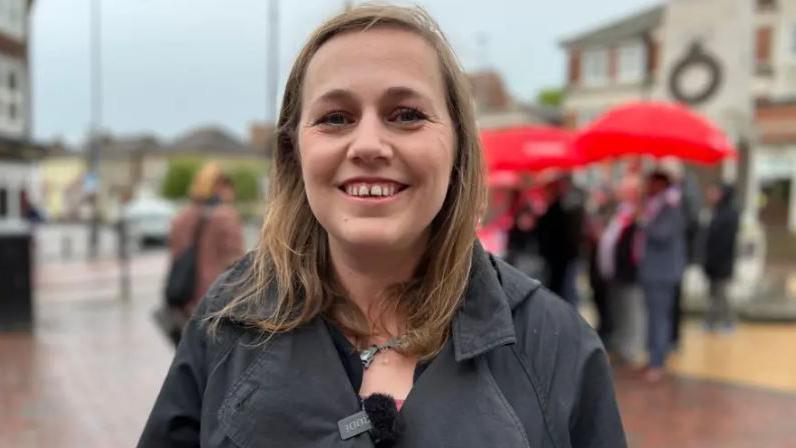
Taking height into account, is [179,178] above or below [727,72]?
below

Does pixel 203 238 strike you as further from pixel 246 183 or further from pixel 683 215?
pixel 246 183

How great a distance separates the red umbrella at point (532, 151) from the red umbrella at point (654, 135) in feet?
1.99

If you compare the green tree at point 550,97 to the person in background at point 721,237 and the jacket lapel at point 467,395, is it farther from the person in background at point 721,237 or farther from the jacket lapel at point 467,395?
the jacket lapel at point 467,395

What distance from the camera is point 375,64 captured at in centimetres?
128

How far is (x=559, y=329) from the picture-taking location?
1.35 metres

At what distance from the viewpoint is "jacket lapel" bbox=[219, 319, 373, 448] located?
1.24 metres

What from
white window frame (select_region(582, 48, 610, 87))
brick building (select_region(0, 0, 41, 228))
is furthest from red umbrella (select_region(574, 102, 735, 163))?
white window frame (select_region(582, 48, 610, 87))

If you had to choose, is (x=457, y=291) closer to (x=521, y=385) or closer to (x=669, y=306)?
(x=521, y=385)

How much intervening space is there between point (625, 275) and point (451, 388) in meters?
6.03

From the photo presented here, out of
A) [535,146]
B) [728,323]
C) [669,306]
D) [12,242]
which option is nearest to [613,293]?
[669,306]

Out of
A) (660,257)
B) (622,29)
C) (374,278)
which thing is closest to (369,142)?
(374,278)

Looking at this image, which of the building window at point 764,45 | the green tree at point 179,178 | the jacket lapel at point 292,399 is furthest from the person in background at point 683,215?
the green tree at point 179,178

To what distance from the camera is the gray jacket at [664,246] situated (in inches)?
250

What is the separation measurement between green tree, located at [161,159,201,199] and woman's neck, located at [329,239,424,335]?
6794 cm
